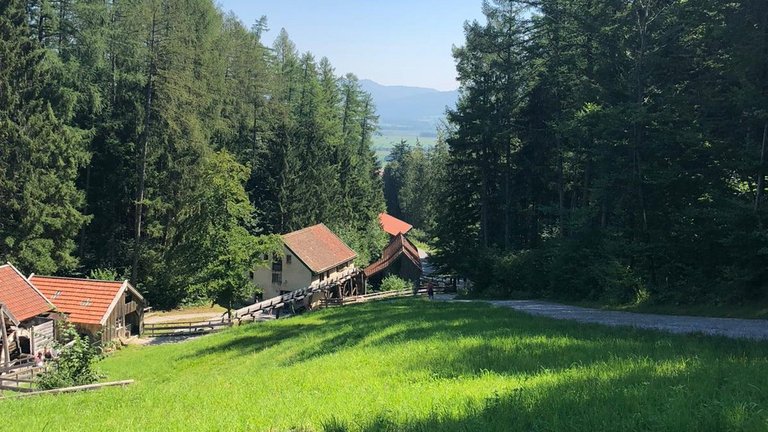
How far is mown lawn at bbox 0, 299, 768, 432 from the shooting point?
19.0 feet

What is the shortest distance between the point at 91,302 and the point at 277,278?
19.1 metres

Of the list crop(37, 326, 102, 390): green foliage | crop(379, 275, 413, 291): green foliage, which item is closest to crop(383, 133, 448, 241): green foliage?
crop(379, 275, 413, 291): green foliage

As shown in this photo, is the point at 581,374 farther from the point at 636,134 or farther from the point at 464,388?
the point at 636,134

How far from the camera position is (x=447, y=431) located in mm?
5551

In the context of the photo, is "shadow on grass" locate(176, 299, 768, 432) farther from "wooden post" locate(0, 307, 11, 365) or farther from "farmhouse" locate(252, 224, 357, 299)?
"farmhouse" locate(252, 224, 357, 299)

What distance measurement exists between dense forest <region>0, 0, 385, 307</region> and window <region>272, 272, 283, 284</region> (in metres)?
6.99

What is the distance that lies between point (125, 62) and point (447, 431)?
4091 cm

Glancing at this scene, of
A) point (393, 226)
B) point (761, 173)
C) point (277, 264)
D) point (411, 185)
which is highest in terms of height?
point (411, 185)

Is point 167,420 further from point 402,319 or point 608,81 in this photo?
point 608,81

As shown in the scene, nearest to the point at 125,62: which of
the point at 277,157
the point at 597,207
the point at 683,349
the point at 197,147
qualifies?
the point at 197,147

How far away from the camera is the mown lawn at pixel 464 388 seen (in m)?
5.80

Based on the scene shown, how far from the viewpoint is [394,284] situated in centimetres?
5038

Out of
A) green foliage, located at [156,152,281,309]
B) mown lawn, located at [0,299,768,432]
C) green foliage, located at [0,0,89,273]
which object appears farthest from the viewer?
green foliage, located at [156,152,281,309]

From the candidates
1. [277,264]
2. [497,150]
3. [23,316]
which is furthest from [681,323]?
[277,264]
